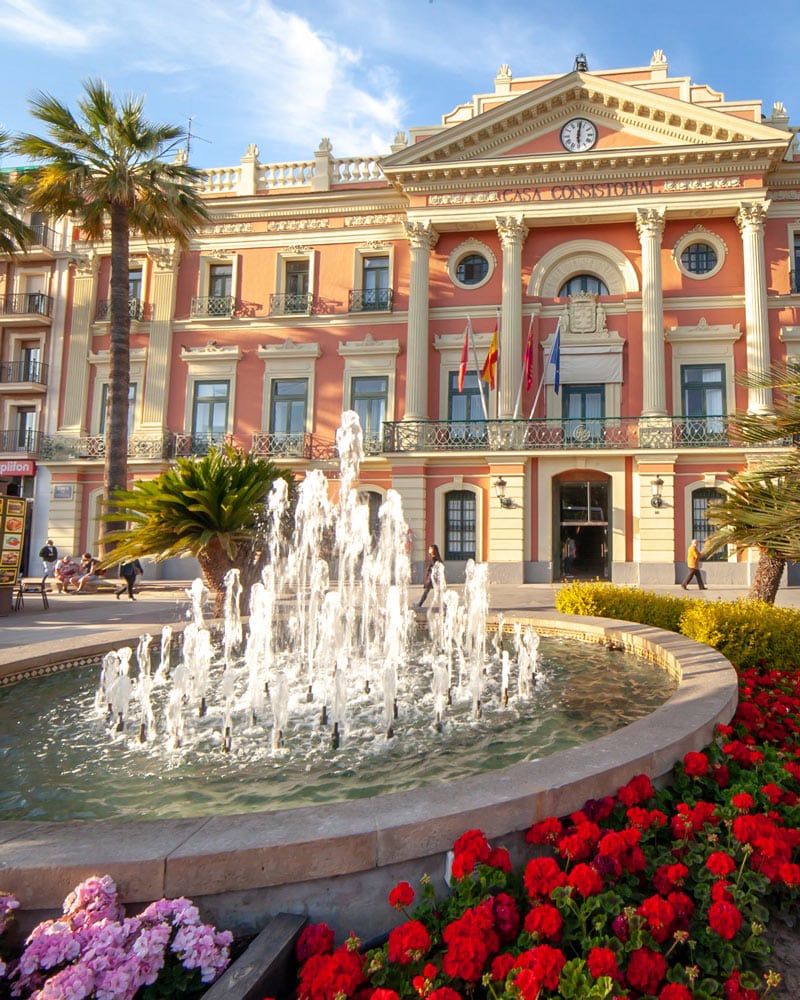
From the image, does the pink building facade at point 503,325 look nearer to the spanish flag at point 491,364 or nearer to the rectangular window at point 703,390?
the rectangular window at point 703,390

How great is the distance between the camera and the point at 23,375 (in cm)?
2625

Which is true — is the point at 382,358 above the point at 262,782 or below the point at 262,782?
above

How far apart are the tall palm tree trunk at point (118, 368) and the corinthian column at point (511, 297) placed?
39.1 feet

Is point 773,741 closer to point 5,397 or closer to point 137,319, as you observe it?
point 137,319

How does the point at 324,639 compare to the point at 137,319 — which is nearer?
the point at 324,639

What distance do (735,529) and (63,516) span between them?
2422 centimetres

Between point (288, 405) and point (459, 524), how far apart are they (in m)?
8.07

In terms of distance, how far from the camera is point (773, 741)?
14.6 feet

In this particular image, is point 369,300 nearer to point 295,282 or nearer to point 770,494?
point 295,282

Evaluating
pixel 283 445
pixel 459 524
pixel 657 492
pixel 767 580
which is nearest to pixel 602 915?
pixel 767 580

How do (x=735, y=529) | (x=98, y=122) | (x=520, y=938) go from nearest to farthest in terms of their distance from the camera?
(x=520, y=938)
(x=735, y=529)
(x=98, y=122)

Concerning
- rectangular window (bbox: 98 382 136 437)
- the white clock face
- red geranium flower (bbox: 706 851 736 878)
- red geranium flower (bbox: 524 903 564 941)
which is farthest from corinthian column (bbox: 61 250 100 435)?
red geranium flower (bbox: 706 851 736 878)

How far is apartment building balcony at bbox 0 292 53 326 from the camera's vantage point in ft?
85.4

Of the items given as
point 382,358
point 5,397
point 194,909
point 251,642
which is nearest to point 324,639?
point 251,642
